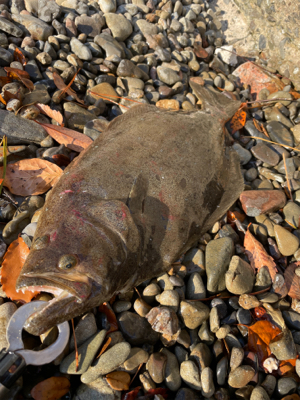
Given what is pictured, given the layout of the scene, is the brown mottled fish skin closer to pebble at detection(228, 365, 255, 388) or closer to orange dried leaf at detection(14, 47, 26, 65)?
pebble at detection(228, 365, 255, 388)

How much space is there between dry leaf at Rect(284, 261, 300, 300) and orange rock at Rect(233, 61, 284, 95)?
11.7ft

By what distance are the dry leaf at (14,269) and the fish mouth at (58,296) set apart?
24.1 inches

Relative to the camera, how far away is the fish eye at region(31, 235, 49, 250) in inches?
83.8

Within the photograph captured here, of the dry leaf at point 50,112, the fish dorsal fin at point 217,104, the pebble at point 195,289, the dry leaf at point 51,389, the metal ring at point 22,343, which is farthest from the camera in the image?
the fish dorsal fin at point 217,104

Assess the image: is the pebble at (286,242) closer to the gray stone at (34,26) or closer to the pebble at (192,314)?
the pebble at (192,314)

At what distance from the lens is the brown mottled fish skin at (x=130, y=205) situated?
208 cm

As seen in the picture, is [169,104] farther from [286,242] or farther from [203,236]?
[286,242]

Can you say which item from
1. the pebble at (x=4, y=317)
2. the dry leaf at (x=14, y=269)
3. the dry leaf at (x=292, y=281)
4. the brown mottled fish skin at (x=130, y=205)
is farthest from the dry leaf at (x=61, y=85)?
the dry leaf at (x=292, y=281)

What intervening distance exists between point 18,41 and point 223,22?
14.8ft

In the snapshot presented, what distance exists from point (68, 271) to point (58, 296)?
19 centimetres

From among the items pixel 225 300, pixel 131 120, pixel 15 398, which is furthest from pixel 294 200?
pixel 15 398

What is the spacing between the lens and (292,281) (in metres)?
3.34

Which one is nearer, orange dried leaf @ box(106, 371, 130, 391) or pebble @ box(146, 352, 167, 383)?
orange dried leaf @ box(106, 371, 130, 391)

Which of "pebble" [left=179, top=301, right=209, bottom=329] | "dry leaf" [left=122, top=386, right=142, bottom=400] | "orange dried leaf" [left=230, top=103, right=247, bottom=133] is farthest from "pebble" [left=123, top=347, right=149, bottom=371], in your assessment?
"orange dried leaf" [left=230, top=103, right=247, bottom=133]
